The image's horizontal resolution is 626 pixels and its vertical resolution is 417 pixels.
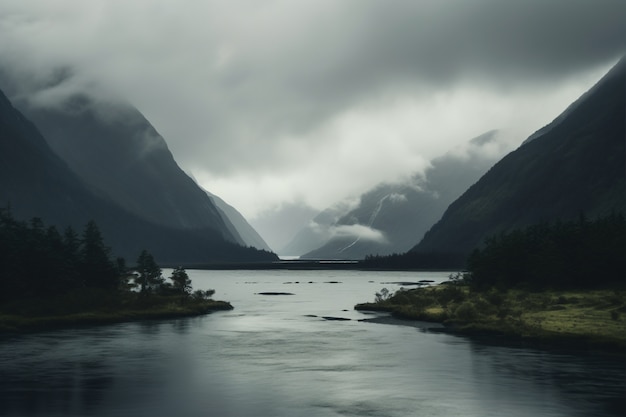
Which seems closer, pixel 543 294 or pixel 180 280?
pixel 543 294

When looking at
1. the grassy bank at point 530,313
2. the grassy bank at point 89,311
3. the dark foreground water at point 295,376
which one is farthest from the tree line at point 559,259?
the grassy bank at point 89,311

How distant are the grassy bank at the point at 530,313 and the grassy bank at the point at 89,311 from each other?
41504 mm

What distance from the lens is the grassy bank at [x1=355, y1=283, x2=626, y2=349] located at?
3440 inches

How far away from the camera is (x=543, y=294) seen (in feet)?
426

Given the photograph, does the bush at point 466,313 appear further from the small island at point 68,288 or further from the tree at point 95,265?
the tree at point 95,265

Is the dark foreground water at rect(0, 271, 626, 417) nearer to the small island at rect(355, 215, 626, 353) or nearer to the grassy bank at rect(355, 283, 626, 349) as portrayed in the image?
the grassy bank at rect(355, 283, 626, 349)

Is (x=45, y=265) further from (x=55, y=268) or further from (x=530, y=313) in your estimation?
(x=530, y=313)

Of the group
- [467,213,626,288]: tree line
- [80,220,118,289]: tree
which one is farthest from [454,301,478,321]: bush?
[80,220,118,289]: tree

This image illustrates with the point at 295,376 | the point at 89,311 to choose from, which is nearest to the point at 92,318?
the point at 89,311

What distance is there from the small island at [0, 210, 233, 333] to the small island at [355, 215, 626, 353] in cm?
4664

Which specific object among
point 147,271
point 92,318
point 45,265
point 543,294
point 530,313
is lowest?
point 92,318

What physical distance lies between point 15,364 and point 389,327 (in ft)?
196

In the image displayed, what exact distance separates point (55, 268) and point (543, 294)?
9492cm

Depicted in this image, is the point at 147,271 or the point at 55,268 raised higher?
the point at 55,268
